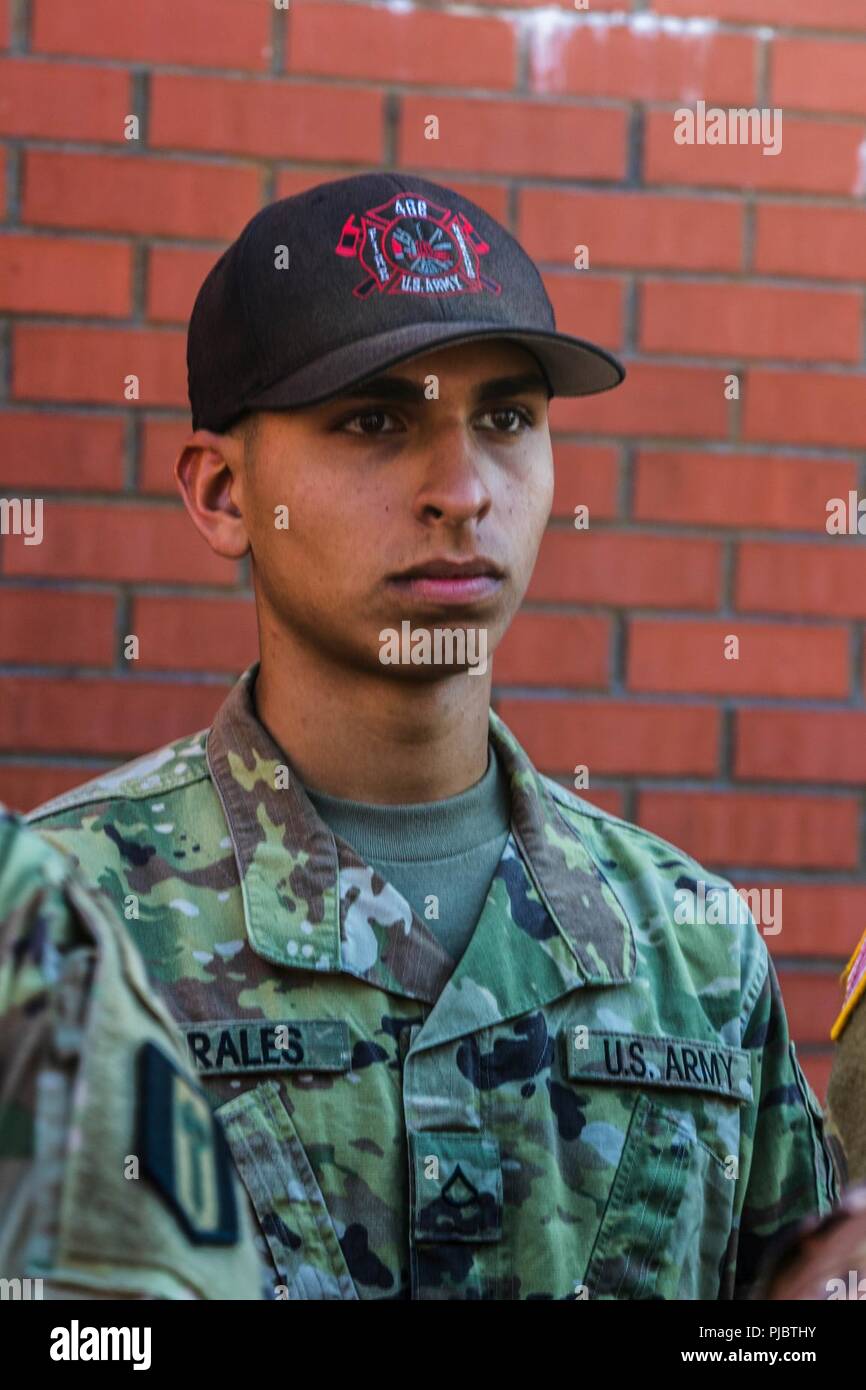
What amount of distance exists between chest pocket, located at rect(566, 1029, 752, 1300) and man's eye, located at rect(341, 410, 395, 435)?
24.0 inches

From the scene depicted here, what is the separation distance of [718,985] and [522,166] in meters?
1.15

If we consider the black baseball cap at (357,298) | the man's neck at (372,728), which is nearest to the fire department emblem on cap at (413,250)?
the black baseball cap at (357,298)

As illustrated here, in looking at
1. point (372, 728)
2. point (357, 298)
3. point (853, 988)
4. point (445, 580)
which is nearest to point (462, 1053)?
point (372, 728)

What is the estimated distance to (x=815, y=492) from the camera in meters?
2.36

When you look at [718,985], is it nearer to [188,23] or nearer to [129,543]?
[129,543]

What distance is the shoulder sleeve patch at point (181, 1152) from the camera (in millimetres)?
734

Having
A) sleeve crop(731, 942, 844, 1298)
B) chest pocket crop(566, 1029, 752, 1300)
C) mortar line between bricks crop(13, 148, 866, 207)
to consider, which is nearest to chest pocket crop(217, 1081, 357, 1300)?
chest pocket crop(566, 1029, 752, 1300)

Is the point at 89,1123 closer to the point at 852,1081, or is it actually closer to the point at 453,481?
the point at 453,481

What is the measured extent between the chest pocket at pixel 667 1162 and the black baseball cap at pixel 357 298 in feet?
2.19

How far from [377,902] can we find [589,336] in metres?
0.97

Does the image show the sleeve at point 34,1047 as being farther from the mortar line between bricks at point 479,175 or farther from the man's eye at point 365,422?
the mortar line between bricks at point 479,175

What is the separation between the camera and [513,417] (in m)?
1.75

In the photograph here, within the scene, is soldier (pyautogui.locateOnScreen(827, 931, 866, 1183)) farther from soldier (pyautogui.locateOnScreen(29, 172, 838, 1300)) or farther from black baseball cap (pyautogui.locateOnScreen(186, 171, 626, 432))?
black baseball cap (pyautogui.locateOnScreen(186, 171, 626, 432))
